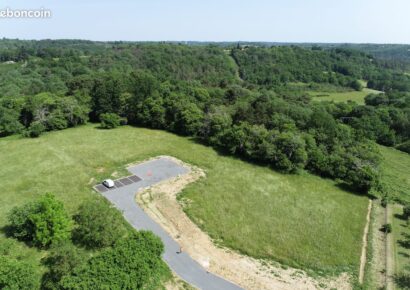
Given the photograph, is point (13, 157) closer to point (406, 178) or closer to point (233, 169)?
point (233, 169)

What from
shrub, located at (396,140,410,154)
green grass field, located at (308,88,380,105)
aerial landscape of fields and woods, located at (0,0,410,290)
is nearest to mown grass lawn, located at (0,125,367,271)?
aerial landscape of fields and woods, located at (0,0,410,290)

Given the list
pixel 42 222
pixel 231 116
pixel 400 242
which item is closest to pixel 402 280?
pixel 400 242

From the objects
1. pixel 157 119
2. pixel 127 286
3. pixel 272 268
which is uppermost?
pixel 157 119

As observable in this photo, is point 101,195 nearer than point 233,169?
Yes

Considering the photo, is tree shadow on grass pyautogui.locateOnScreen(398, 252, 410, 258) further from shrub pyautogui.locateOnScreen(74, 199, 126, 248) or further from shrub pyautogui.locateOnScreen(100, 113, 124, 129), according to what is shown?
shrub pyautogui.locateOnScreen(100, 113, 124, 129)

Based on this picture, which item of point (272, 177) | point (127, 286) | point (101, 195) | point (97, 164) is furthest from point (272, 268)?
point (97, 164)

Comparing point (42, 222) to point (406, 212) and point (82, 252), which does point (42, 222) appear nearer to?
point (82, 252)
